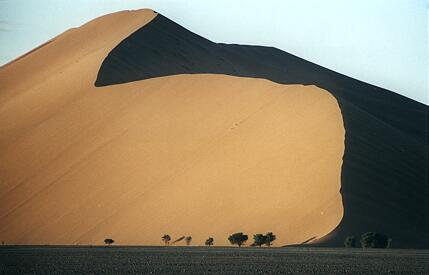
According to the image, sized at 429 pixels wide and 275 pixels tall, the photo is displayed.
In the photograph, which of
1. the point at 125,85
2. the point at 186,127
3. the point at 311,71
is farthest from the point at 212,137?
the point at 311,71

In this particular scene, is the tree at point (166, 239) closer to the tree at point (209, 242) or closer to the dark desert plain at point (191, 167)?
the dark desert plain at point (191, 167)

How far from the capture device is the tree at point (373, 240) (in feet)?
179

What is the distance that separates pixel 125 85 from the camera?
84062 millimetres

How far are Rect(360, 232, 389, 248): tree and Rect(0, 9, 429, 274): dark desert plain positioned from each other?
1.37 m

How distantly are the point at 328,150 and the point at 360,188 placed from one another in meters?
4.02

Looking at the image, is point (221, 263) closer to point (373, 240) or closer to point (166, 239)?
point (373, 240)

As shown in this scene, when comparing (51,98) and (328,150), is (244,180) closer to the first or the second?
(328,150)

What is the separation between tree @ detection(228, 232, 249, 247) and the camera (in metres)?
57.1

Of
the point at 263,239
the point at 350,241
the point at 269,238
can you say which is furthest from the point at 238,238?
the point at 350,241

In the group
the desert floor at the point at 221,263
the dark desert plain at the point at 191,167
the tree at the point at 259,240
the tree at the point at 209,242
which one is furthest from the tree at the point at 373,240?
the desert floor at the point at 221,263

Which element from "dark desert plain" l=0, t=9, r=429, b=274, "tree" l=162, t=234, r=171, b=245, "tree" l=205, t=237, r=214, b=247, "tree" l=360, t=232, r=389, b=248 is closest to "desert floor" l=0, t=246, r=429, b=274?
"dark desert plain" l=0, t=9, r=429, b=274

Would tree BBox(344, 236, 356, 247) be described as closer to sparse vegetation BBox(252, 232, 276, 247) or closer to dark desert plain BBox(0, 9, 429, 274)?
dark desert plain BBox(0, 9, 429, 274)

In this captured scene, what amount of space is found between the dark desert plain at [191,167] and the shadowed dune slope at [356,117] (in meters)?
0.16

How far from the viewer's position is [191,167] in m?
69.1
